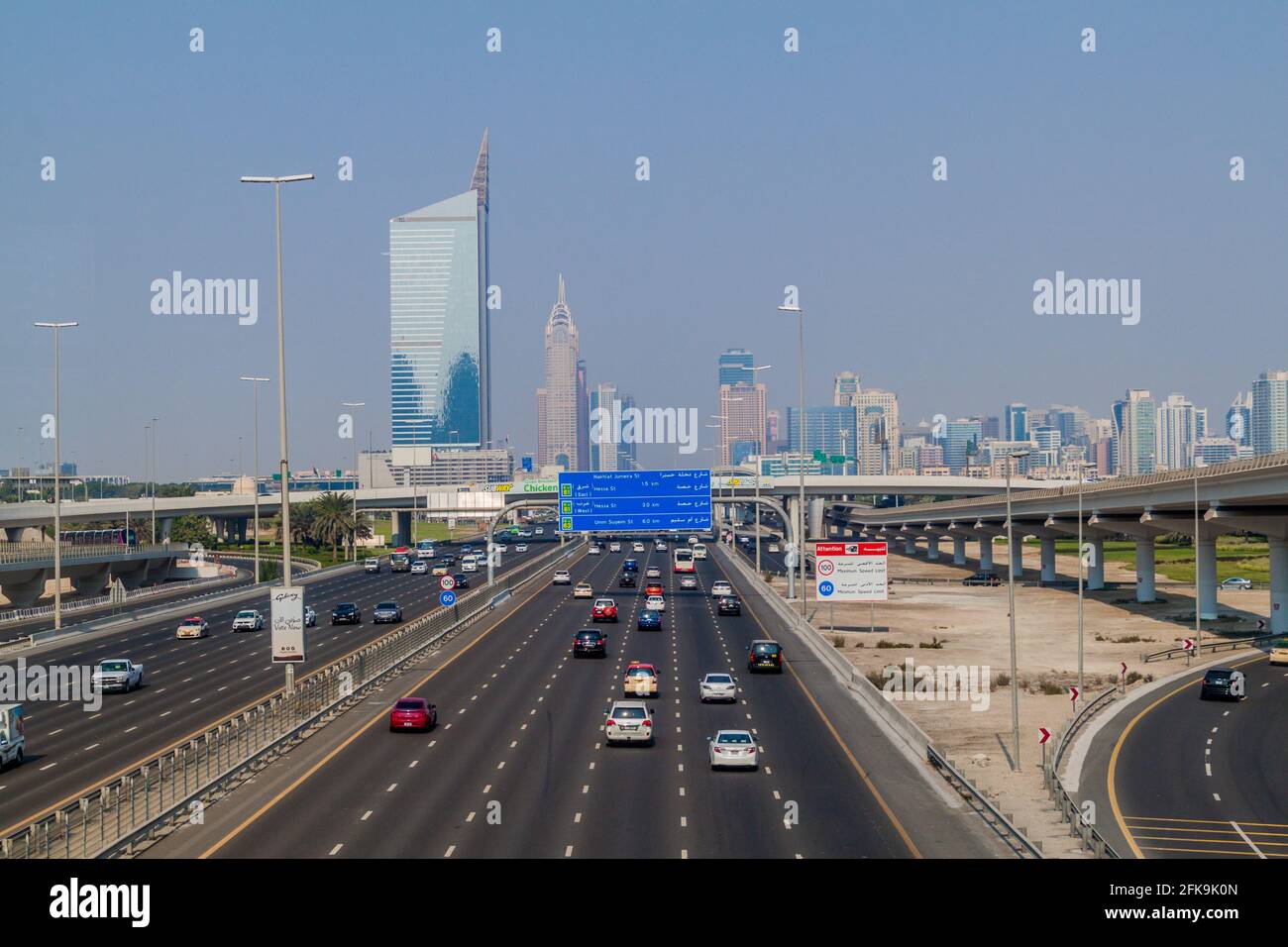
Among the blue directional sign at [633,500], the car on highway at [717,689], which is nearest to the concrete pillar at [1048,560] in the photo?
the blue directional sign at [633,500]

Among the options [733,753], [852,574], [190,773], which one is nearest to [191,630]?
A: [852,574]

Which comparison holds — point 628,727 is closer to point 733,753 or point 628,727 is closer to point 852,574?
point 733,753

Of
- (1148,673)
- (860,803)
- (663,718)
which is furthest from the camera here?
(1148,673)

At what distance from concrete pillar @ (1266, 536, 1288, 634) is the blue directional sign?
33942 mm

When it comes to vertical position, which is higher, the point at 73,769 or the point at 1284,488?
the point at 1284,488

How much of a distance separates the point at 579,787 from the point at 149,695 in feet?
75.8

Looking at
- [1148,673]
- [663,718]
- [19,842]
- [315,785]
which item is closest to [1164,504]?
[1148,673]

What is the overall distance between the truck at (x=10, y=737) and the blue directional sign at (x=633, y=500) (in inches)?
2158

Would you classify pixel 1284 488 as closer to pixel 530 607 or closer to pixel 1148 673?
pixel 1148 673

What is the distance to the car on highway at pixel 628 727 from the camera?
109 feet

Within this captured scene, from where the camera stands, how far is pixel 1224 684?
1794 inches
